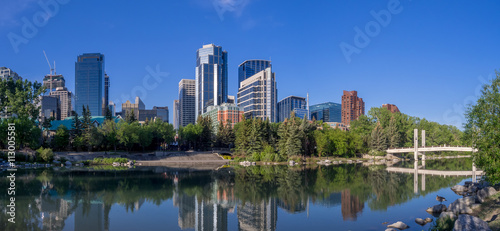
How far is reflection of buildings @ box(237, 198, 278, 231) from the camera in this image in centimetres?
2056

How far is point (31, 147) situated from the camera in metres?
58.4

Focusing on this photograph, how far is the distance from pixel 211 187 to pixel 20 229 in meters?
18.8

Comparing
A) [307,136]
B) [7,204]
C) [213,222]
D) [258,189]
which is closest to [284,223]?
[213,222]

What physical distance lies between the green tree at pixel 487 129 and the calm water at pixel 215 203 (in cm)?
512

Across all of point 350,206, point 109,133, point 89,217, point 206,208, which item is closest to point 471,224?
point 350,206

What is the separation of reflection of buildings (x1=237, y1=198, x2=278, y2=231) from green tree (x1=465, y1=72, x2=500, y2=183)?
13662 millimetres

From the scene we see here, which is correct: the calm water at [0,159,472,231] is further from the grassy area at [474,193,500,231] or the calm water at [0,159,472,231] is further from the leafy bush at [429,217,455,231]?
the grassy area at [474,193,500,231]

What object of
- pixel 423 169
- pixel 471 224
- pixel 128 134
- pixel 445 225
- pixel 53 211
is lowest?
pixel 423 169

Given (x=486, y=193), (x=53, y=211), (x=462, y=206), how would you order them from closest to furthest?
(x=462, y=206) < (x=53, y=211) < (x=486, y=193)

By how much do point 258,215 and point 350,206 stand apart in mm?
7796

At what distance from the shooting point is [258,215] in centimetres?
2328

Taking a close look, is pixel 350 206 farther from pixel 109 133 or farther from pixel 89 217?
pixel 109 133

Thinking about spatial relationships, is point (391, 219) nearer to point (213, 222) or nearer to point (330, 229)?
point (330, 229)

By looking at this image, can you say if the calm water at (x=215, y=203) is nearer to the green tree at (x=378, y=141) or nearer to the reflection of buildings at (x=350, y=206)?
the reflection of buildings at (x=350, y=206)
